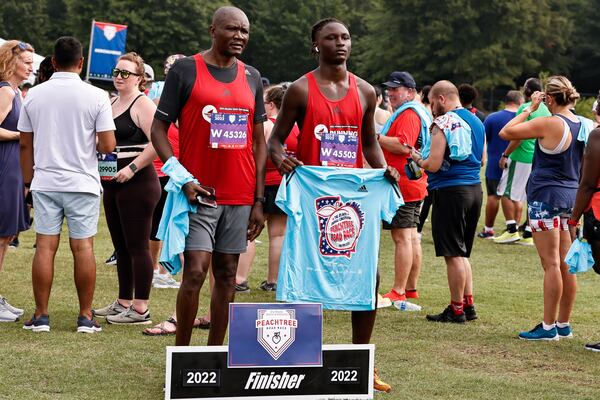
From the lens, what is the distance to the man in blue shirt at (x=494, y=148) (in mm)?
15602

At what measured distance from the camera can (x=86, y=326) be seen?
25.8 feet

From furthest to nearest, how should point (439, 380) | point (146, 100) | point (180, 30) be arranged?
point (180, 30), point (146, 100), point (439, 380)

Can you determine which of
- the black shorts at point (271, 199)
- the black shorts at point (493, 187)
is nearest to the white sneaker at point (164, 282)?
the black shorts at point (271, 199)

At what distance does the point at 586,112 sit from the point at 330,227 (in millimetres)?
33421

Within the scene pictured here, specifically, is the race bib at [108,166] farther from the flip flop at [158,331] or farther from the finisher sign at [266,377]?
the finisher sign at [266,377]

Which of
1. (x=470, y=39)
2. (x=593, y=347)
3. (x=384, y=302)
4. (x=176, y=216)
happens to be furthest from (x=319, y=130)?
(x=470, y=39)

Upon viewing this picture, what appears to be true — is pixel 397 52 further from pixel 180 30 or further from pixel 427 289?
pixel 427 289

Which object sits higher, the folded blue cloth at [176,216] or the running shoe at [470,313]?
the folded blue cloth at [176,216]

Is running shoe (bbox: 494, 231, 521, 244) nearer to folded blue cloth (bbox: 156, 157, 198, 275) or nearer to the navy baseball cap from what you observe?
the navy baseball cap

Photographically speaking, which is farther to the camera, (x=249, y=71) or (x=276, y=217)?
(x=276, y=217)

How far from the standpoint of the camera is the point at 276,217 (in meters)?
10.4

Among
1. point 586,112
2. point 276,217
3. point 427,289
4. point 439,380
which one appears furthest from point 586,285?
point 586,112

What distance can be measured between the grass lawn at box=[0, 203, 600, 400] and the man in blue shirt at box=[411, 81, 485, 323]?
47cm

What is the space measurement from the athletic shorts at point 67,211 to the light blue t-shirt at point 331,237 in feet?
6.57
